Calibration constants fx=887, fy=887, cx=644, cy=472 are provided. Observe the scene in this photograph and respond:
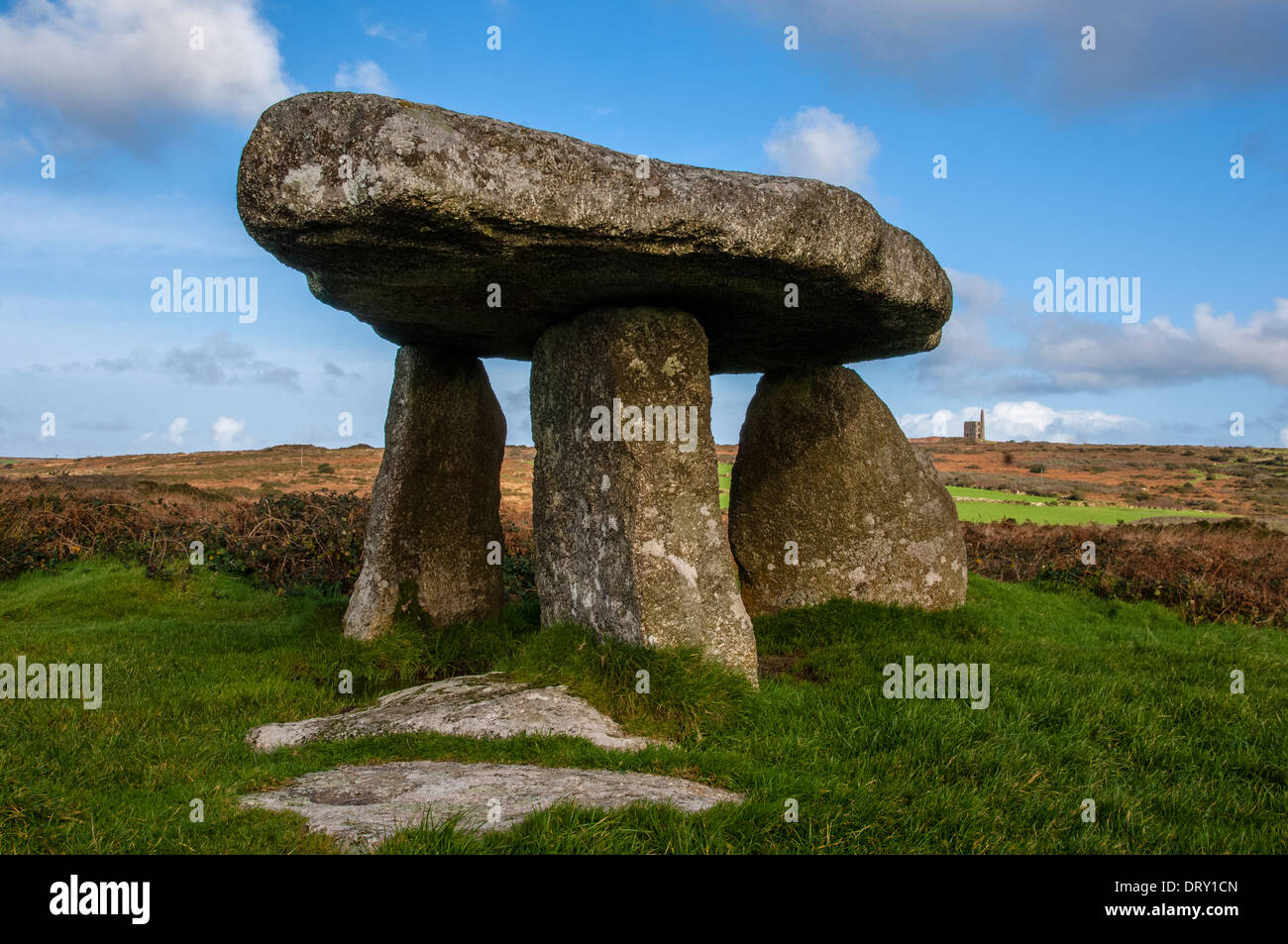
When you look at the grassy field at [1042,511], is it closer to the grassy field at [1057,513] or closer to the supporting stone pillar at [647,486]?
the grassy field at [1057,513]

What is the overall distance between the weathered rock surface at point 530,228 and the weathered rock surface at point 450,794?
347 cm

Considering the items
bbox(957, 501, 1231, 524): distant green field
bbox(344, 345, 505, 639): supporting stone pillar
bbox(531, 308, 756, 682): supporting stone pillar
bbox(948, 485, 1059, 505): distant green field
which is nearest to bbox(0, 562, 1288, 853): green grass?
bbox(531, 308, 756, 682): supporting stone pillar

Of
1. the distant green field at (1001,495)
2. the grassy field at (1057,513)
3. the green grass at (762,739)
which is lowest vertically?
the green grass at (762,739)

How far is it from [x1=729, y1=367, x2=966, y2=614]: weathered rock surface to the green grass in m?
0.46

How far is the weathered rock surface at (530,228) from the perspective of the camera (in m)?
5.71

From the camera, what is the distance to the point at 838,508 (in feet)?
33.5

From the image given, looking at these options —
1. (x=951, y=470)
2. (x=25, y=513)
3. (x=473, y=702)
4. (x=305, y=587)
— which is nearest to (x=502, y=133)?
(x=473, y=702)

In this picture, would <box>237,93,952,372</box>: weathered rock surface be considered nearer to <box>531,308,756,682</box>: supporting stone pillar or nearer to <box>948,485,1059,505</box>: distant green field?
<box>531,308,756,682</box>: supporting stone pillar

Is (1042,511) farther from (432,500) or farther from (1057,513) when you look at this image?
Answer: (432,500)

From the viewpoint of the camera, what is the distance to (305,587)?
42.1ft

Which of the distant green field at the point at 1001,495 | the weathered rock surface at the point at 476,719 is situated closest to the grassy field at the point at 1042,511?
the distant green field at the point at 1001,495

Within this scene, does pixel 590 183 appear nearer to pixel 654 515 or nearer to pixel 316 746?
pixel 654 515

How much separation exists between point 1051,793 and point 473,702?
3.87 meters

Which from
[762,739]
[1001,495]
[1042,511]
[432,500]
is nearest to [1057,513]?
[1042,511]
